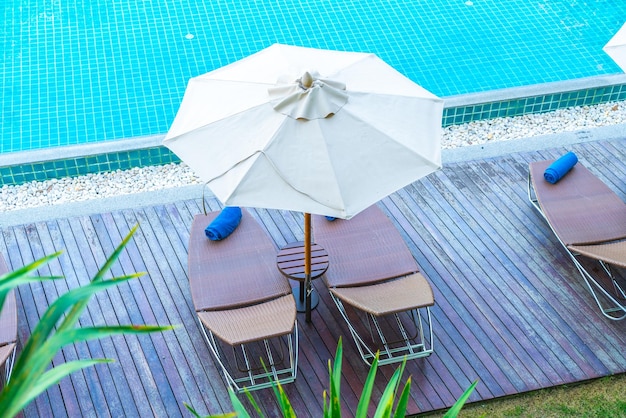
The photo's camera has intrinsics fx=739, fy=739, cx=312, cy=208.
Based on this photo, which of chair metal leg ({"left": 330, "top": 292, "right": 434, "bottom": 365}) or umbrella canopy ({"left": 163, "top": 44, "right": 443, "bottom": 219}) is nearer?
umbrella canopy ({"left": 163, "top": 44, "right": 443, "bottom": 219})

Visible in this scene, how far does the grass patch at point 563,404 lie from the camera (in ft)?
14.7

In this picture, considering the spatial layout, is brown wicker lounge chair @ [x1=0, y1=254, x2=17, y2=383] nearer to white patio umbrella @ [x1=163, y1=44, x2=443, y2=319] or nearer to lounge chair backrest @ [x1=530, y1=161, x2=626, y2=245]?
white patio umbrella @ [x1=163, y1=44, x2=443, y2=319]

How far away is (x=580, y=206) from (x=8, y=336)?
13.1 ft

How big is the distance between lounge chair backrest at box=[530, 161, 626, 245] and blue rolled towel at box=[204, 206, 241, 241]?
7.41ft

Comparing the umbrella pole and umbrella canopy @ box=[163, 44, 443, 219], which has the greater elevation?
umbrella canopy @ box=[163, 44, 443, 219]

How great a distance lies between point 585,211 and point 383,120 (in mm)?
2096

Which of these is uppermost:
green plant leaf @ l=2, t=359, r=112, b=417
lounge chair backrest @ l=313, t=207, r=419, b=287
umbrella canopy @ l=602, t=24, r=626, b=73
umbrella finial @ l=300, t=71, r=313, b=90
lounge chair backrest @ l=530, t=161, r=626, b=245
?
green plant leaf @ l=2, t=359, r=112, b=417

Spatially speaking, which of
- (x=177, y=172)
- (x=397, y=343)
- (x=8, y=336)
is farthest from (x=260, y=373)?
(x=177, y=172)

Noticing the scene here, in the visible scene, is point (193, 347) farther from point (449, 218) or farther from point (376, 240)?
point (449, 218)

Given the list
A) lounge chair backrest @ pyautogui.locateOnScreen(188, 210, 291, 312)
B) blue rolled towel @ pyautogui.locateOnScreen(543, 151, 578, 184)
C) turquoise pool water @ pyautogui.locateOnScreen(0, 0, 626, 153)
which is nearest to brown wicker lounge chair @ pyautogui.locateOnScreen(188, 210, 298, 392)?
lounge chair backrest @ pyautogui.locateOnScreen(188, 210, 291, 312)

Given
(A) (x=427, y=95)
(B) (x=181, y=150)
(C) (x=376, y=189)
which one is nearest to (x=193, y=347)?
(B) (x=181, y=150)

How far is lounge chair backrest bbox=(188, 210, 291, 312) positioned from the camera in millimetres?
4672

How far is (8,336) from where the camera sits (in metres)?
4.31

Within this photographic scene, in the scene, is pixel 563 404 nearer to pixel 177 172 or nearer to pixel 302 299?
pixel 302 299
